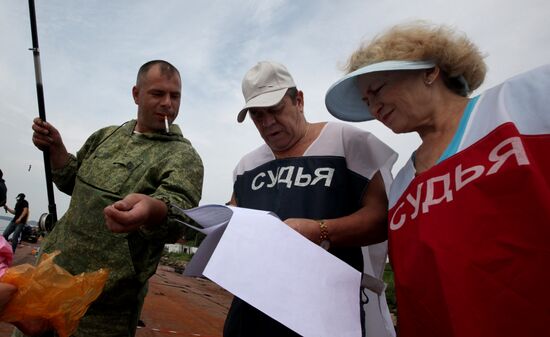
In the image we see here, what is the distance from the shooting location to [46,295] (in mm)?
1195

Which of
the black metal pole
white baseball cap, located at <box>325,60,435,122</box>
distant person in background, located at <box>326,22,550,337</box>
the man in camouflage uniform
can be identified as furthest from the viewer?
the black metal pole

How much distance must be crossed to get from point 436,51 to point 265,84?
68 cm

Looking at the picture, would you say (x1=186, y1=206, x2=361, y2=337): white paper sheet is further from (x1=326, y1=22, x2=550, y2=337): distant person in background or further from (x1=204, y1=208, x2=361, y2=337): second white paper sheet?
(x1=326, y1=22, x2=550, y2=337): distant person in background

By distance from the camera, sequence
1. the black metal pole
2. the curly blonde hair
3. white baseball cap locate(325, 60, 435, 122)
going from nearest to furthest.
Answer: the curly blonde hair, white baseball cap locate(325, 60, 435, 122), the black metal pole

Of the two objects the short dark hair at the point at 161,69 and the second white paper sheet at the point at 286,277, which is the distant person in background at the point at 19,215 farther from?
the second white paper sheet at the point at 286,277

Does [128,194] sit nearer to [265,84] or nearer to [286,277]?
[265,84]

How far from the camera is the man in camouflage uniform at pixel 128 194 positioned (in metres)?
1.53

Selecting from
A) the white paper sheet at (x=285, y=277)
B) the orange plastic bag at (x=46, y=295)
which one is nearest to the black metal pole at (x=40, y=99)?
the orange plastic bag at (x=46, y=295)

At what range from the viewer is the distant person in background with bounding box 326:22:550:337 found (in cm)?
76

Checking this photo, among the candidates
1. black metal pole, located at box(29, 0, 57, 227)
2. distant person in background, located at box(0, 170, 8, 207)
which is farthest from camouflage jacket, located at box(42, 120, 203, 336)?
distant person in background, located at box(0, 170, 8, 207)

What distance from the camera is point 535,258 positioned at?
0.75m

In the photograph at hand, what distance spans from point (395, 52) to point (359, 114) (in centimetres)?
36

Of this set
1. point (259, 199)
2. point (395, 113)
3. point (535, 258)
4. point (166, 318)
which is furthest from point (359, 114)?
point (166, 318)

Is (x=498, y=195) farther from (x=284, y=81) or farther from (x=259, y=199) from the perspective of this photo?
(x=284, y=81)
